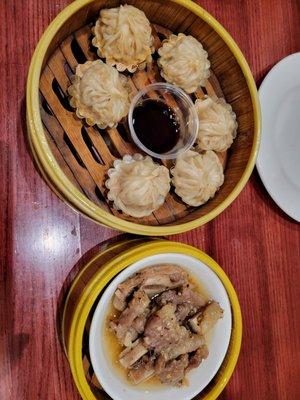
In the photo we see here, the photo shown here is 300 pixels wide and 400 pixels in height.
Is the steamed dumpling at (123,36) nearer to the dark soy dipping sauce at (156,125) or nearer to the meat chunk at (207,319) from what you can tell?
the dark soy dipping sauce at (156,125)

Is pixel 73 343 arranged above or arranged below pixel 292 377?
above

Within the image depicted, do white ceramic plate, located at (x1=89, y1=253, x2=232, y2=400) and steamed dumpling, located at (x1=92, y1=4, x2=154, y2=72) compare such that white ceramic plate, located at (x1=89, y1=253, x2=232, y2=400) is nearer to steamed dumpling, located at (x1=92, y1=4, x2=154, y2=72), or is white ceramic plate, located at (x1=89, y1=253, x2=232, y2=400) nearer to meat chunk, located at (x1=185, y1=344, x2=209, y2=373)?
meat chunk, located at (x1=185, y1=344, x2=209, y2=373)

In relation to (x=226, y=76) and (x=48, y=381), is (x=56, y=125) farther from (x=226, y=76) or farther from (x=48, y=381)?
(x=48, y=381)

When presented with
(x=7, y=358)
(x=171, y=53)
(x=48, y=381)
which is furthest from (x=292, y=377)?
(x=171, y=53)

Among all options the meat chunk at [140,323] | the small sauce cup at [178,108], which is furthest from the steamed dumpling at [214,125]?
the meat chunk at [140,323]

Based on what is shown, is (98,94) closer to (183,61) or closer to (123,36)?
(123,36)

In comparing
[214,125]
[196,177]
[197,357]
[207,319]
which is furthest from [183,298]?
[214,125]
